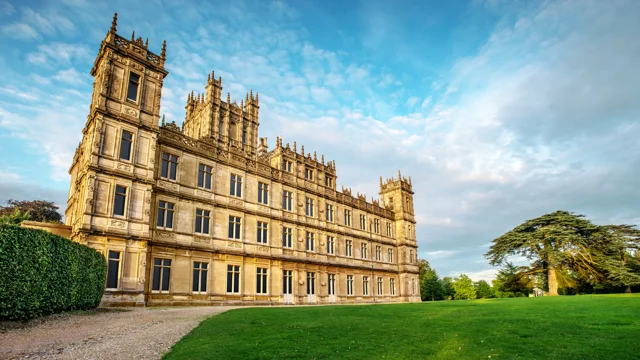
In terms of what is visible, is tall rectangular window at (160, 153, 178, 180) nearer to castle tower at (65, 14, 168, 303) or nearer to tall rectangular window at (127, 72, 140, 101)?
castle tower at (65, 14, 168, 303)

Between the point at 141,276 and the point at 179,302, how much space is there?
3.91 meters

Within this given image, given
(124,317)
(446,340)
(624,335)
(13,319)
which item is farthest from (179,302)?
(624,335)

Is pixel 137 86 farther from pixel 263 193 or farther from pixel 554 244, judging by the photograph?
pixel 554 244

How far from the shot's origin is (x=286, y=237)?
35.7 m

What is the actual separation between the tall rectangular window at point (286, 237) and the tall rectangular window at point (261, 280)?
3559mm

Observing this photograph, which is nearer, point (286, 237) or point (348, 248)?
point (286, 237)

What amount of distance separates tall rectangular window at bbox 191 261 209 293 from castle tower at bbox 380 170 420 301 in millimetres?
28967

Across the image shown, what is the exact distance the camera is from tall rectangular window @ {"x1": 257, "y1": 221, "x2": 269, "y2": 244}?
33.0 m

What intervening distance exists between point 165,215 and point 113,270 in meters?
5.51

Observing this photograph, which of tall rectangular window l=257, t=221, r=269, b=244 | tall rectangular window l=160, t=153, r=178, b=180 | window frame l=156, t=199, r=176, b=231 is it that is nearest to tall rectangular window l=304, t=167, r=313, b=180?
tall rectangular window l=257, t=221, r=269, b=244

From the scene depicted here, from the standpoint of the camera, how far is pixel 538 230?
48406mm

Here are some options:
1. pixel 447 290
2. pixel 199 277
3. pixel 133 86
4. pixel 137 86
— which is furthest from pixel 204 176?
pixel 447 290

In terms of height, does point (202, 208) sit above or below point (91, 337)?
above

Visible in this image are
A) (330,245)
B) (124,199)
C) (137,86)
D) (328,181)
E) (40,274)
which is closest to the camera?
(40,274)
